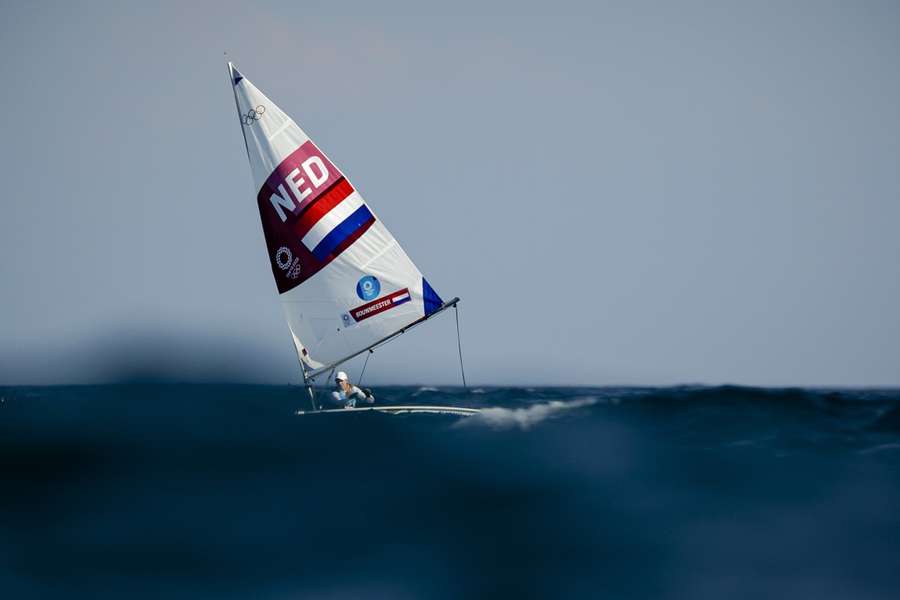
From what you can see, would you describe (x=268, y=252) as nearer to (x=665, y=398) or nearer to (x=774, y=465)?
(x=665, y=398)

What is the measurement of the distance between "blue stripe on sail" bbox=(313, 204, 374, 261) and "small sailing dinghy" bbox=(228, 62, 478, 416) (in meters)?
0.03

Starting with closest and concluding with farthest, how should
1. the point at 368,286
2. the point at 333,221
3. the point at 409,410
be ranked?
the point at 409,410 → the point at 333,221 → the point at 368,286

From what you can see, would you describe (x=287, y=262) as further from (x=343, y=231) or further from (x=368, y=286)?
(x=368, y=286)

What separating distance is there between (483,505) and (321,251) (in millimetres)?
10602

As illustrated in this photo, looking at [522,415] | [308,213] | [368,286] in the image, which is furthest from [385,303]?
[522,415]

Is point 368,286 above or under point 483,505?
above

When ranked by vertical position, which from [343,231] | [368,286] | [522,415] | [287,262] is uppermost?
[343,231]

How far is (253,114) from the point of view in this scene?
2405 cm

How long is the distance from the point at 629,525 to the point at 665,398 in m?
8.91

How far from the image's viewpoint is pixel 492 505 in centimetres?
1664

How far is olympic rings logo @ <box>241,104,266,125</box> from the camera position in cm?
2398

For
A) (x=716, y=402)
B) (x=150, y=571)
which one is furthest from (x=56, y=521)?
(x=716, y=402)

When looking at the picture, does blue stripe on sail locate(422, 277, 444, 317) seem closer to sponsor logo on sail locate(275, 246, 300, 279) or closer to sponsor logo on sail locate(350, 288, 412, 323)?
sponsor logo on sail locate(350, 288, 412, 323)

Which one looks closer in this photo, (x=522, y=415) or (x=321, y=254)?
(x=522, y=415)
